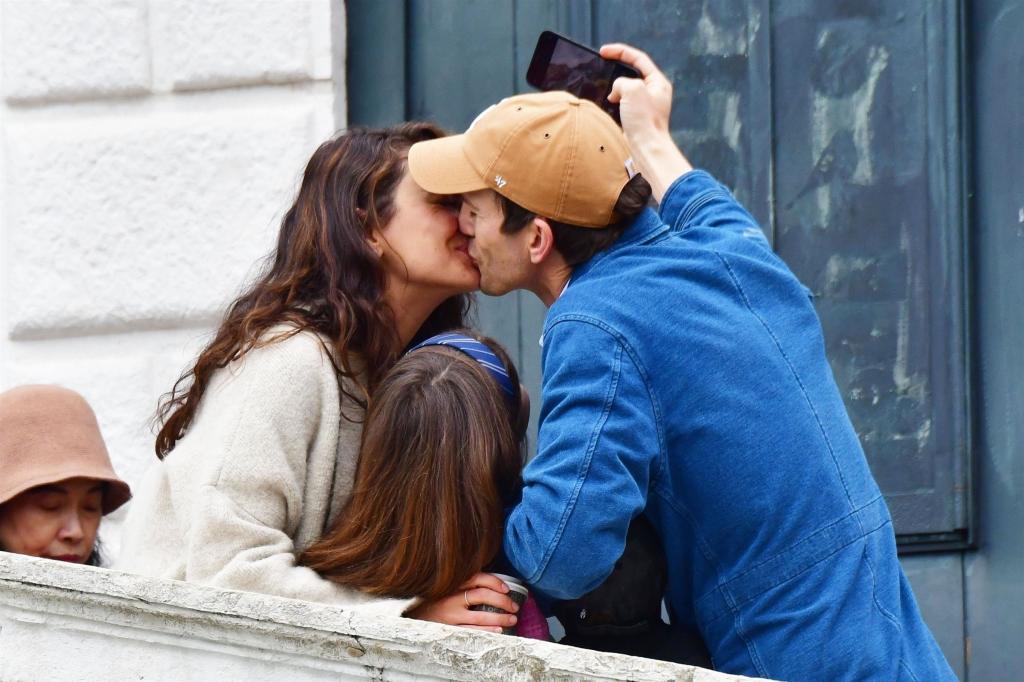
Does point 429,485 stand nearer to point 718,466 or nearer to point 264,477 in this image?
point 264,477

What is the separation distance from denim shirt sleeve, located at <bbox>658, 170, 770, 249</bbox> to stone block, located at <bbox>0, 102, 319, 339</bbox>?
1.15 meters

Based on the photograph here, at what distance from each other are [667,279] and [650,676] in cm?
54

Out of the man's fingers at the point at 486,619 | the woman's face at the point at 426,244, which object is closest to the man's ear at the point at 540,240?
the woman's face at the point at 426,244

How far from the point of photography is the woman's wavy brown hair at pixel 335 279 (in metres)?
2.42

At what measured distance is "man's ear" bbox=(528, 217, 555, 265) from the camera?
2238 millimetres

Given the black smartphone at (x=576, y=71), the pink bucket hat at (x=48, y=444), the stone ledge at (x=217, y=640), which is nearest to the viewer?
the stone ledge at (x=217, y=640)

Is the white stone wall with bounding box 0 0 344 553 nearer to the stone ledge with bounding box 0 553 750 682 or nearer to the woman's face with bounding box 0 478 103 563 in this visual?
the woman's face with bounding box 0 478 103 563

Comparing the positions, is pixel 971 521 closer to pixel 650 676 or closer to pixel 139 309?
pixel 650 676

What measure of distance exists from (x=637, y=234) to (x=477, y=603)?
0.56 m

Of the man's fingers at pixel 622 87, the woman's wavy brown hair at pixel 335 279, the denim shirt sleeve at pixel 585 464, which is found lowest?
the denim shirt sleeve at pixel 585 464

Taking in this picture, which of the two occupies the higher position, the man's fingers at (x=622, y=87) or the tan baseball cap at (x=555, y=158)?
the man's fingers at (x=622, y=87)

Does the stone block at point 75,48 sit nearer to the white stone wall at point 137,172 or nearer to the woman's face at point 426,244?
the white stone wall at point 137,172

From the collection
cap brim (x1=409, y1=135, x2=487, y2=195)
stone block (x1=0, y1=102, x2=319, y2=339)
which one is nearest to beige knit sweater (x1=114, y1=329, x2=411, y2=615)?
cap brim (x1=409, y1=135, x2=487, y2=195)

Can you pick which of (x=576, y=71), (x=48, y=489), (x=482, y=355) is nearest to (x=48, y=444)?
(x=48, y=489)
